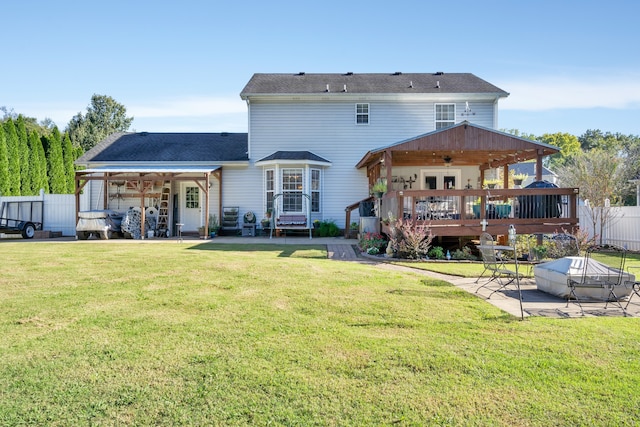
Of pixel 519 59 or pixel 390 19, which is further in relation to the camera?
pixel 519 59

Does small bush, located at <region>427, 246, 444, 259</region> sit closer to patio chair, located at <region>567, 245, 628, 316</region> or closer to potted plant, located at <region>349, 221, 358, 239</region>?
patio chair, located at <region>567, 245, 628, 316</region>

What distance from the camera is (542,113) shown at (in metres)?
57.2

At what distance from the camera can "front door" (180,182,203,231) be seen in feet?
63.6

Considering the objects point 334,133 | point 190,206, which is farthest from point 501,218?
point 190,206

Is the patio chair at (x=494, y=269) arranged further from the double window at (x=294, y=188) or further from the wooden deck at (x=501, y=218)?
the double window at (x=294, y=188)

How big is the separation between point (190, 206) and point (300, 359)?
55.7 ft

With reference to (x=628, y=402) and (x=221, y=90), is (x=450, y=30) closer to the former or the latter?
(x=221, y=90)

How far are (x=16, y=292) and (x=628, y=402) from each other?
7660 mm

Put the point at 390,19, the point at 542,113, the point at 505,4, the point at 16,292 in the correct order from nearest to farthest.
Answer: the point at 16,292
the point at 505,4
the point at 390,19
the point at 542,113

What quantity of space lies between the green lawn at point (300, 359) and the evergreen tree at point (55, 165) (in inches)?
955

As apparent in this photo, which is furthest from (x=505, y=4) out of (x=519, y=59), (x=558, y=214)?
(x=558, y=214)

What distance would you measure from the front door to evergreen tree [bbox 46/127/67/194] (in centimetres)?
1324

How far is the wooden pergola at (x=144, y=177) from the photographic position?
1659cm

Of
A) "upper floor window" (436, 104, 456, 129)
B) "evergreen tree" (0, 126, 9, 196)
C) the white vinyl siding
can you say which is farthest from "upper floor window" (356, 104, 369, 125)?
"evergreen tree" (0, 126, 9, 196)
